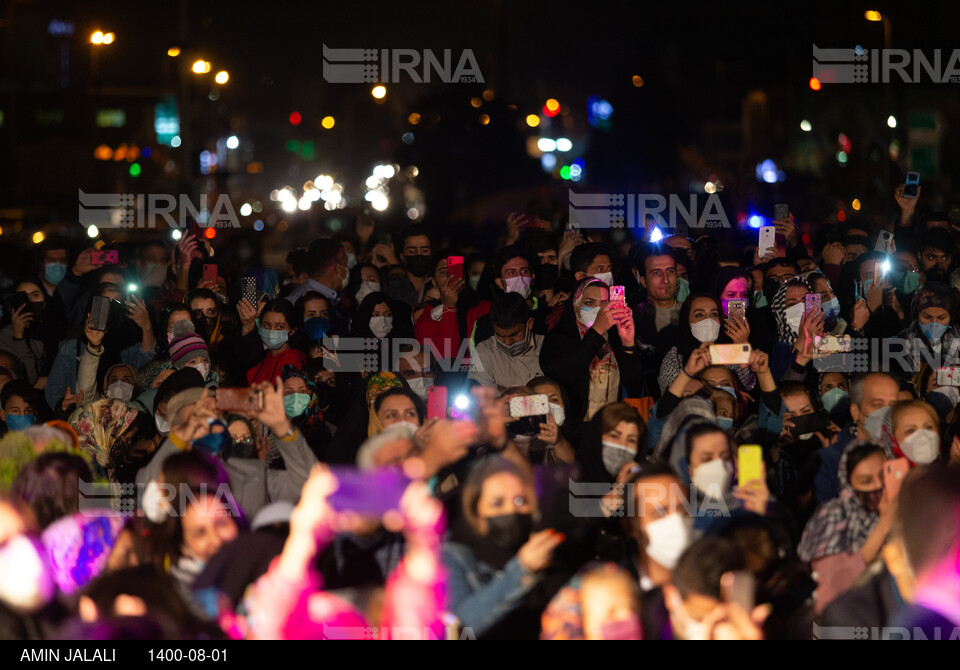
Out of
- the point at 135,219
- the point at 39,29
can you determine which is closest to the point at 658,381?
the point at 135,219

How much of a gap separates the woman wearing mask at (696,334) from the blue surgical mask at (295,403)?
2.18 metres

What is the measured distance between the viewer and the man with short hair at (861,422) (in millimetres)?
6059

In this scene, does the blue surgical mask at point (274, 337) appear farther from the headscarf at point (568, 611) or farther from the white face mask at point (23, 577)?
the headscarf at point (568, 611)

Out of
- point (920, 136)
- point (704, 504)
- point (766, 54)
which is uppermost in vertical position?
point (766, 54)

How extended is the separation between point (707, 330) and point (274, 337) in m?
2.79

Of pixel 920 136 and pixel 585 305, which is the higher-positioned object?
pixel 920 136

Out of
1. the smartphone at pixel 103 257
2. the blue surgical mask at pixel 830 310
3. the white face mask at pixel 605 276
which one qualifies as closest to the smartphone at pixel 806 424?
the blue surgical mask at pixel 830 310

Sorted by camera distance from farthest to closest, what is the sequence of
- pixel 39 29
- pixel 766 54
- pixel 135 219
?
pixel 39 29, pixel 766 54, pixel 135 219

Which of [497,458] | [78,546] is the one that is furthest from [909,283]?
[78,546]

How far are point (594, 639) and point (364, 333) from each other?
4.47 meters

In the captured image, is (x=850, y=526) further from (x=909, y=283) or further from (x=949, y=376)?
(x=909, y=283)

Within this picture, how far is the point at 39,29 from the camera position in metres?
52.0

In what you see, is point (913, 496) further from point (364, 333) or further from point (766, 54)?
point (766, 54)

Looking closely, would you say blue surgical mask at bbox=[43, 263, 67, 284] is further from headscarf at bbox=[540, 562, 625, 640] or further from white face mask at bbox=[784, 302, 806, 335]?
headscarf at bbox=[540, 562, 625, 640]
